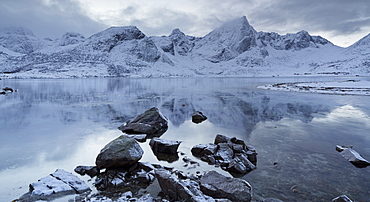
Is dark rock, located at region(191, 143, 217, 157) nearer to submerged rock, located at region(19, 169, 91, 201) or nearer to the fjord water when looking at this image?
the fjord water

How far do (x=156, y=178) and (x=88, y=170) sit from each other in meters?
2.20

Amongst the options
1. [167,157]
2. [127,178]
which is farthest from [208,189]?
[167,157]

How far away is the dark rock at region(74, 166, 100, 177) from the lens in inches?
267

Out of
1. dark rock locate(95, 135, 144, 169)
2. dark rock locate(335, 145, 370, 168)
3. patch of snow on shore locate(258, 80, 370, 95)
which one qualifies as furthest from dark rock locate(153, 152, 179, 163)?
patch of snow on shore locate(258, 80, 370, 95)

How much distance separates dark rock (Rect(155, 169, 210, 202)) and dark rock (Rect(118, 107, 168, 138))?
19.3 feet

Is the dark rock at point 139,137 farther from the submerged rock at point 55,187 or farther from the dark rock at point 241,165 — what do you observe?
the dark rock at point 241,165

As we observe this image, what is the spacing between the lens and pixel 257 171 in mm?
6988

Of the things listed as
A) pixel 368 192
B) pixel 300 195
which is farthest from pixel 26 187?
pixel 368 192

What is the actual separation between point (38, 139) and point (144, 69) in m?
147

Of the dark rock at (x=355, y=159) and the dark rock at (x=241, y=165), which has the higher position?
the dark rock at (x=355, y=159)

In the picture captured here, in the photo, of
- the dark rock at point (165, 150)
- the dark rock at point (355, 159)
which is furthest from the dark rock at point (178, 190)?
the dark rock at point (355, 159)

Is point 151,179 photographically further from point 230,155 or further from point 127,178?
point 230,155

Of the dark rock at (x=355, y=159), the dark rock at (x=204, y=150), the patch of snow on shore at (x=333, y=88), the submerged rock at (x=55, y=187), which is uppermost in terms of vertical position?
the patch of snow on shore at (x=333, y=88)

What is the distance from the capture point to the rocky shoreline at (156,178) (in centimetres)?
530
